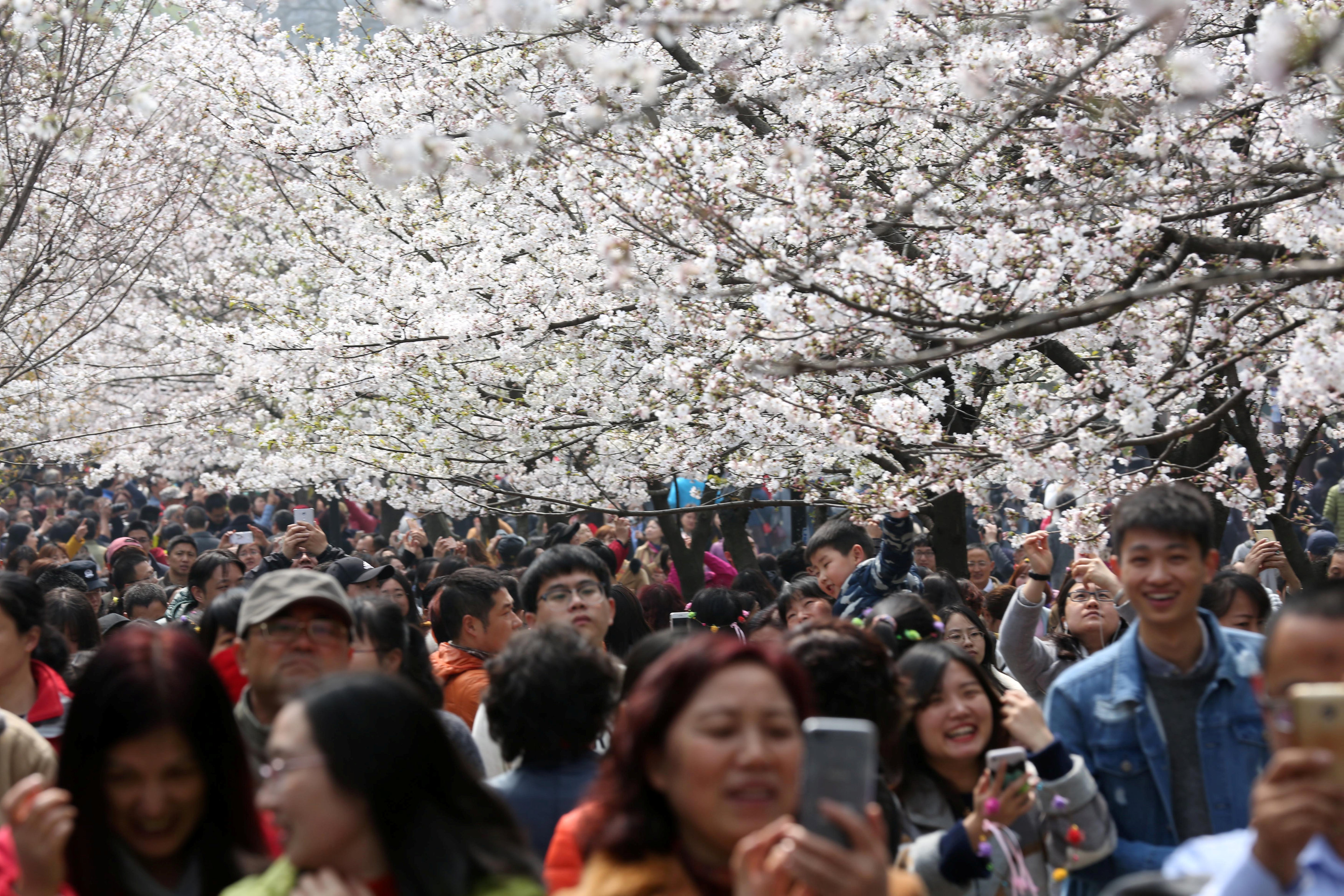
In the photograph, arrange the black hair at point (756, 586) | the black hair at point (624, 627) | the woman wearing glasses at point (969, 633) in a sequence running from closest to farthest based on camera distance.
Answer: the woman wearing glasses at point (969, 633) < the black hair at point (624, 627) < the black hair at point (756, 586)

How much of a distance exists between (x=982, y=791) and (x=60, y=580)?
21.2 ft

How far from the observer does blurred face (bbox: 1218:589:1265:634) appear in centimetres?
567

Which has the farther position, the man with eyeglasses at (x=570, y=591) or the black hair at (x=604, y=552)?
the black hair at (x=604, y=552)

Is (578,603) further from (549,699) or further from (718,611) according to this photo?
(549,699)

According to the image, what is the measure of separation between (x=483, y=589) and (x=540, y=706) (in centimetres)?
220

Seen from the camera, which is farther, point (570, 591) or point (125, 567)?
point (125, 567)

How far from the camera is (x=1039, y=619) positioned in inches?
239

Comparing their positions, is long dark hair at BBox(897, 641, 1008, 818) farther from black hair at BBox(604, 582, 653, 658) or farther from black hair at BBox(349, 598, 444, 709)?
black hair at BBox(604, 582, 653, 658)

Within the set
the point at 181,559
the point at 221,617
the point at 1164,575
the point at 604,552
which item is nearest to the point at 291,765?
the point at 1164,575

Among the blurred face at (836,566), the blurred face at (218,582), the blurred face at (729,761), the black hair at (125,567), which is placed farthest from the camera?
the black hair at (125,567)

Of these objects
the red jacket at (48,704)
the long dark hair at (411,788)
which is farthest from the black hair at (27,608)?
the long dark hair at (411,788)

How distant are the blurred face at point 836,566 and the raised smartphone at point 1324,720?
441cm

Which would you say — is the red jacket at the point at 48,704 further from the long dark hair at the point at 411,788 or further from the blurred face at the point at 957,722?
the blurred face at the point at 957,722

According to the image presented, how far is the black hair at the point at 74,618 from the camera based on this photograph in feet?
21.3
